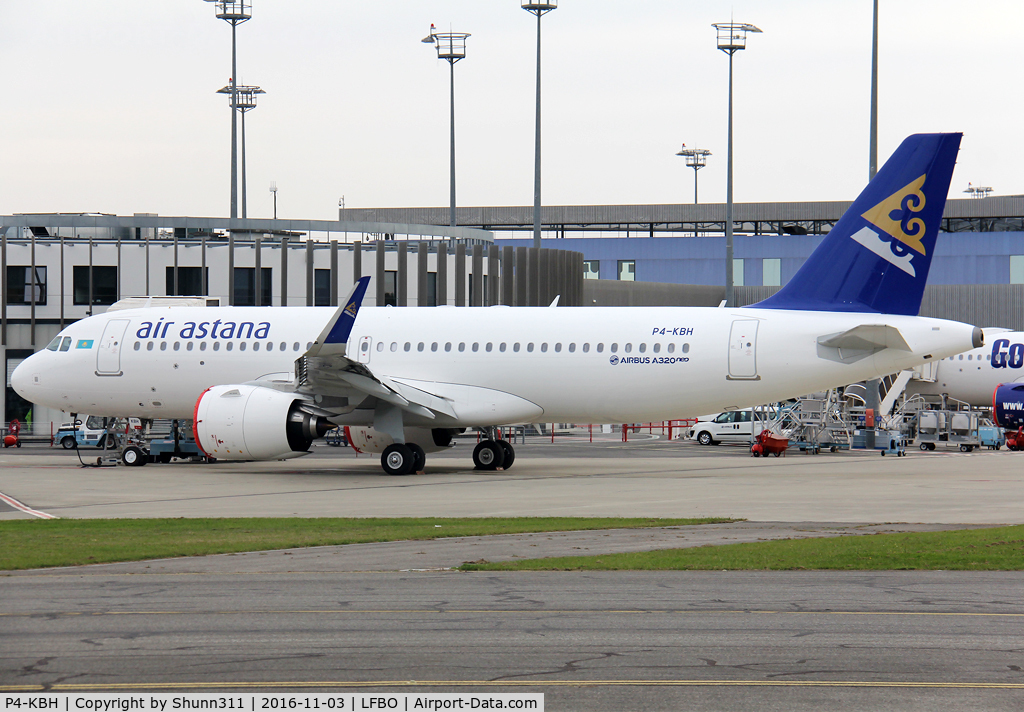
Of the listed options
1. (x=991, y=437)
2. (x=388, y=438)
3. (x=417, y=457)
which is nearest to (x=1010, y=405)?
(x=991, y=437)

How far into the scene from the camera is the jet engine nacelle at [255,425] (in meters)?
25.2

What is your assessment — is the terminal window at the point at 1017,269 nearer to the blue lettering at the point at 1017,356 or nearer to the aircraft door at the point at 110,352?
the blue lettering at the point at 1017,356

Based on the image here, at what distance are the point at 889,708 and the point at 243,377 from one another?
23268mm

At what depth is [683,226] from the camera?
8775 cm

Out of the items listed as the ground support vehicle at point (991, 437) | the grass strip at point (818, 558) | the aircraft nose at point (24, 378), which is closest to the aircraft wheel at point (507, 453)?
the aircraft nose at point (24, 378)

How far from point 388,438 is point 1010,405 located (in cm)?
2380

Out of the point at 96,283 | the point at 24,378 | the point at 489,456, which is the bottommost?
the point at 489,456

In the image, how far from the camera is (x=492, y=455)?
28.5m

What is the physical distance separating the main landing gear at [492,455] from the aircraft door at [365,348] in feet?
11.1

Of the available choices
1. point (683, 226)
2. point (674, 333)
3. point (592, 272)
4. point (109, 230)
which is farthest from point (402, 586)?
point (683, 226)

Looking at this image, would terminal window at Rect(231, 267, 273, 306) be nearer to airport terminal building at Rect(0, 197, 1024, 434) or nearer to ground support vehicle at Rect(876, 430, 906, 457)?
airport terminal building at Rect(0, 197, 1024, 434)

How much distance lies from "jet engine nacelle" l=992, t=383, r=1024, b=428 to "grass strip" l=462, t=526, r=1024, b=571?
27.2 m

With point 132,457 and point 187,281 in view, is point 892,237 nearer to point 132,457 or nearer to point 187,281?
point 132,457

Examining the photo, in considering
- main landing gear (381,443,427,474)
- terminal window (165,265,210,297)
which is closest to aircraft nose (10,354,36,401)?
main landing gear (381,443,427,474)
